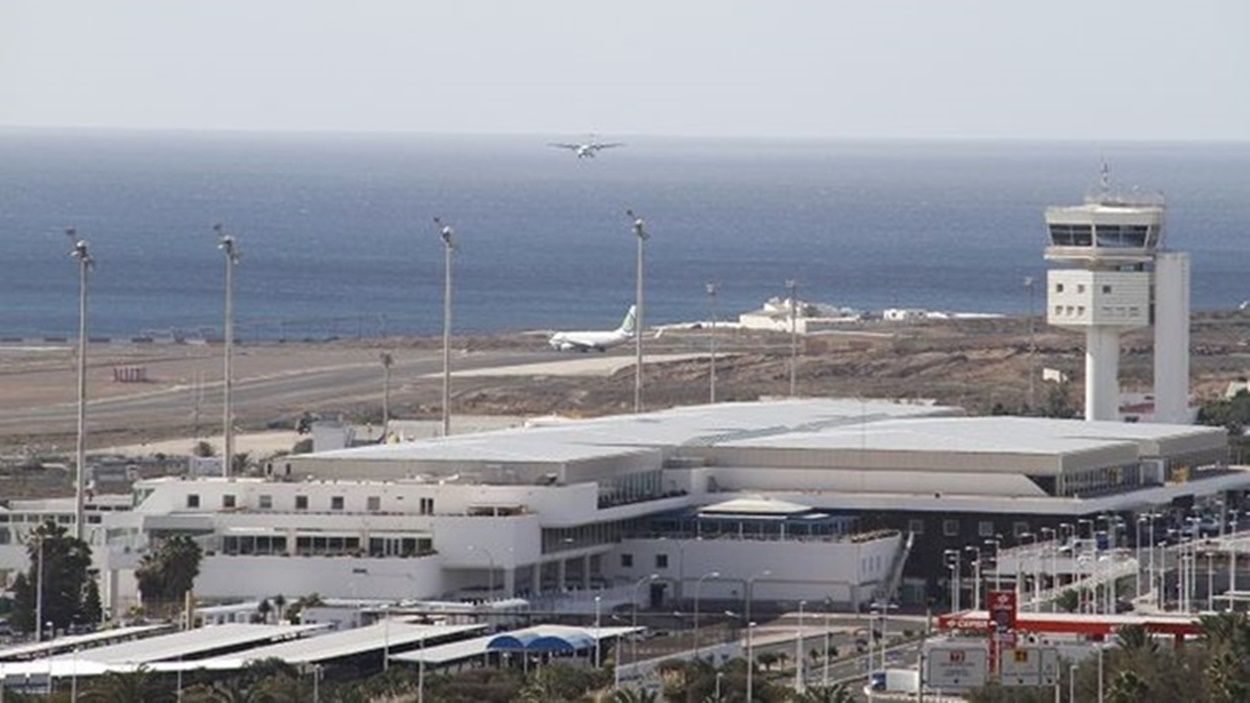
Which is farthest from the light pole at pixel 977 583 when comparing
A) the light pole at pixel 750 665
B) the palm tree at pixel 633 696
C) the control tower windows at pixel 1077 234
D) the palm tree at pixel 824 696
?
the control tower windows at pixel 1077 234

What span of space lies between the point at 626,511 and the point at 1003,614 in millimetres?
20673

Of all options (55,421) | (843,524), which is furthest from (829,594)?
(55,421)

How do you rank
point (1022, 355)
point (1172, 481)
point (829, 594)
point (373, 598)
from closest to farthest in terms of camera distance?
1. point (373, 598)
2. point (829, 594)
3. point (1172, 481)
4. point (1022, 355)

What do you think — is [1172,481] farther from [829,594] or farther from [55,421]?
[55,421]

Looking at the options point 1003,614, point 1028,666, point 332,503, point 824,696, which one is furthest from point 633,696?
point 332,503

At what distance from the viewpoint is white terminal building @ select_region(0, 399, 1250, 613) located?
335 feet

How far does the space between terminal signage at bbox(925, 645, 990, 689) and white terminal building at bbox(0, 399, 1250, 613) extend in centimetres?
1900

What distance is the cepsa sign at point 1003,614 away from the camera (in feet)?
291

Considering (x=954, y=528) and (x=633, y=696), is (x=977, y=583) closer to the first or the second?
(x=954, y=528)

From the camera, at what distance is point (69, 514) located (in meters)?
109

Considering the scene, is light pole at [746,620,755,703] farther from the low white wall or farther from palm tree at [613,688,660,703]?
the low white wall

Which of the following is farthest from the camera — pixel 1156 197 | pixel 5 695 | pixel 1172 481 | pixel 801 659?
pixel 1156 197

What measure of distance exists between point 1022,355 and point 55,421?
50.3 meters

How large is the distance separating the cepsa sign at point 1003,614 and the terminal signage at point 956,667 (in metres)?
3.53
